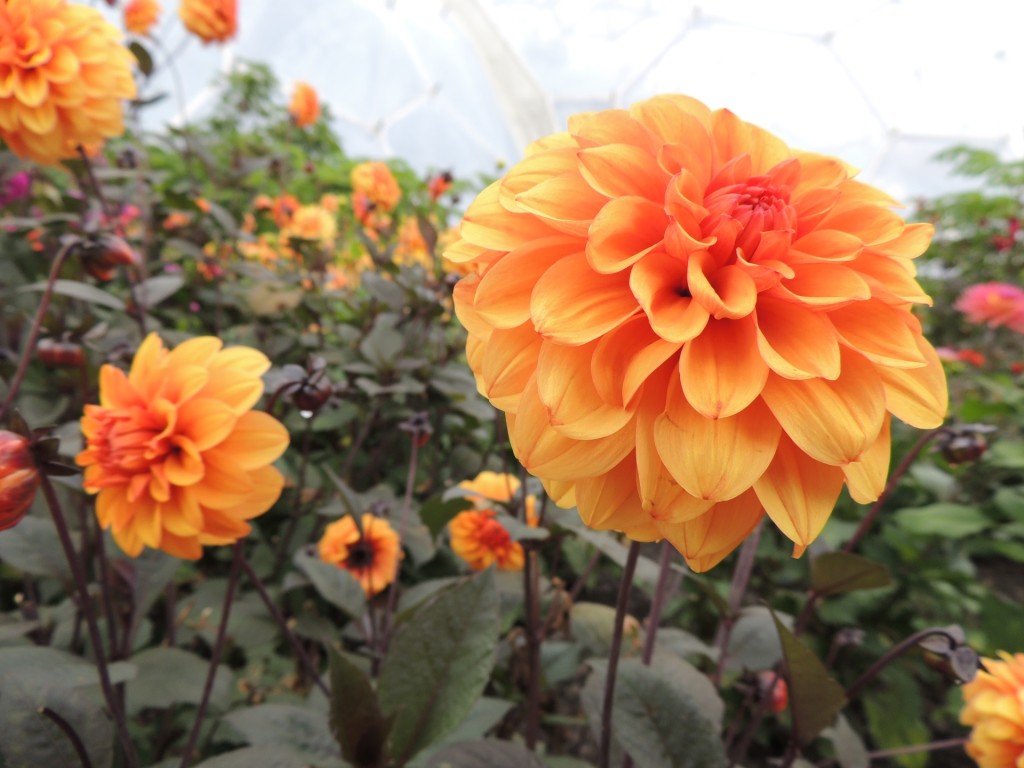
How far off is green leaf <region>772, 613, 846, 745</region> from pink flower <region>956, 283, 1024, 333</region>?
2.11 metres

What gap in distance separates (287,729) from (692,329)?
560mm

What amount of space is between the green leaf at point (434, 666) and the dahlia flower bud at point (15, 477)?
0.31 metres

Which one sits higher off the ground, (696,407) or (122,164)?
(122,164)

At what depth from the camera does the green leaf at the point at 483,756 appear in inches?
19.7

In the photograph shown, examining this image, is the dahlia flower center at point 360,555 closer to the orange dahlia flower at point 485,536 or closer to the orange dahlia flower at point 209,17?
the orange dahlia flower at point 485,536

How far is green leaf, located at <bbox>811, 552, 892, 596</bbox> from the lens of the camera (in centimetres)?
58

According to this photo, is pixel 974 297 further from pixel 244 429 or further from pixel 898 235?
pixel 244 429

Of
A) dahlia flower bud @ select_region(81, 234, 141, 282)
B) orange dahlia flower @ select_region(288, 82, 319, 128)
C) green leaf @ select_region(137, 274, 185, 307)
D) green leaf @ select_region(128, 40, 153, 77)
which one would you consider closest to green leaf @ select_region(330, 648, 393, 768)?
dahlia flower bud @ select_region(81, 234, 141, 282)

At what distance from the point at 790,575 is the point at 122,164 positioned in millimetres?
1781

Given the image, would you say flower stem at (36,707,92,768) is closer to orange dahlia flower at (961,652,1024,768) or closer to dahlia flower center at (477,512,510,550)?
dahlia flower center at (477,512,510,550)

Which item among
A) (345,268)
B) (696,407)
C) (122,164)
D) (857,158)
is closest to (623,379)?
(696,407)

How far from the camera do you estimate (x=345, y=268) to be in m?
2.15

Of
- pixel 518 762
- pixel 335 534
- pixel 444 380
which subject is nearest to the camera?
pixel 518 762

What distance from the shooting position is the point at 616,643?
1.60 ft
